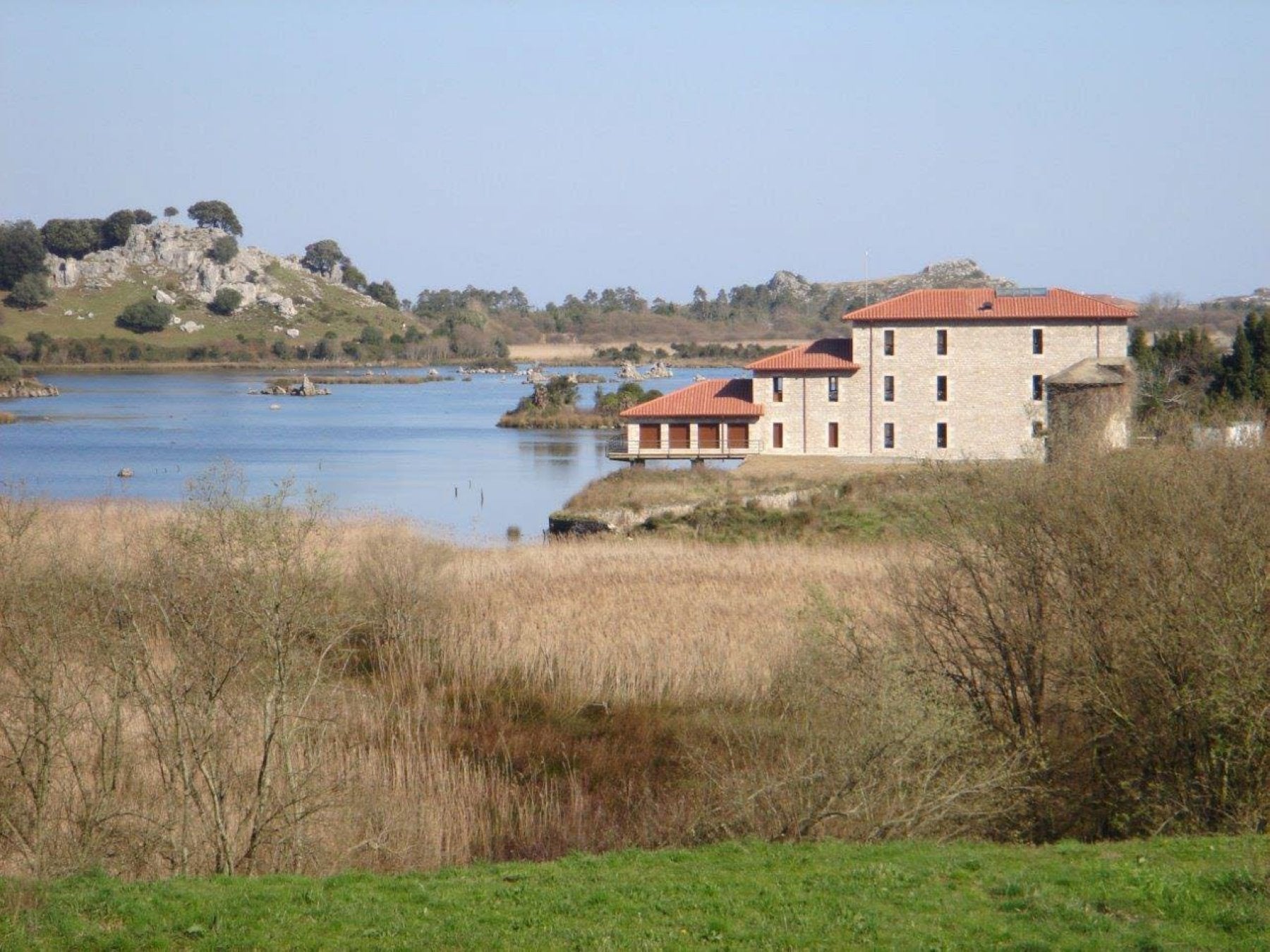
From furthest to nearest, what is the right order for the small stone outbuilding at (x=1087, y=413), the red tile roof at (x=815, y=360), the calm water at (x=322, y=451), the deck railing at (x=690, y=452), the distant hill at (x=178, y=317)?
the distant hill at (x=178, y=317)
the deck railing at (x=690, y=452)
the red tile roof at (x=815, y=360)
the calm water at (x=322, y=451)
the small stone outbuilding at (x=1087, y=413)

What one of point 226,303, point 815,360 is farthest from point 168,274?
point 815,360

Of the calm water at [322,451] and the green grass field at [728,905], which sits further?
the calm water at [322,451]

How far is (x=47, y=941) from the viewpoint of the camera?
25.7 feet

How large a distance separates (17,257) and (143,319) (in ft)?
74.9

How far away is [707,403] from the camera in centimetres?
5566

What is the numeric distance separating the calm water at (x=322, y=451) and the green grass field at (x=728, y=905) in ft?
20.0

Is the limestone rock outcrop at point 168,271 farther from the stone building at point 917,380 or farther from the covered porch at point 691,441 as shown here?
the stone building at point 917,380

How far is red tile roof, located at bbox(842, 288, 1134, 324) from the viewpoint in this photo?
5338 centimetres

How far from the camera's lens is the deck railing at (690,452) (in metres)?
54.9

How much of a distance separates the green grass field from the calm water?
20.0ft

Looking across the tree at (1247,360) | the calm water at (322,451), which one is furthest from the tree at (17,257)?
the tree at (1247,360)

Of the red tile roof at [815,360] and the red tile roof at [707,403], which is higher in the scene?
the red tile roof at [815,360]

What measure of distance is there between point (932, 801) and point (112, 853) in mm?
6614

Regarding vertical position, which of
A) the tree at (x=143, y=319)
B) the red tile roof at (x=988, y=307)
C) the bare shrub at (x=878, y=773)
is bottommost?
the bare shrub at (x=878, y=773)
